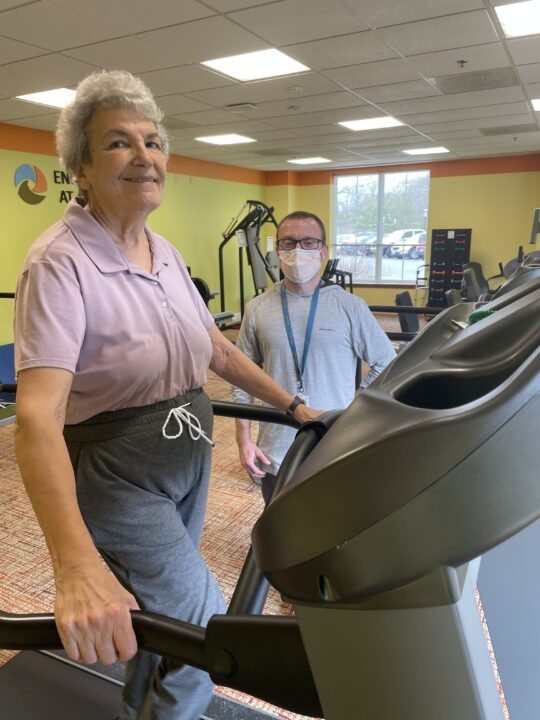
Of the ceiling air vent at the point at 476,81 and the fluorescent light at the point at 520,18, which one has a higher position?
the ceiling air vent at the point at 476,81

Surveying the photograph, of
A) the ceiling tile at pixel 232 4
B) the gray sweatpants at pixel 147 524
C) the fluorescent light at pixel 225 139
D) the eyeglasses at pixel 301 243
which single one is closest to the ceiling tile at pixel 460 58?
the ceiling tile at pixel 232 4

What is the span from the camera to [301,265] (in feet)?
7.64

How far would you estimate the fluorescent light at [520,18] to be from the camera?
3.46 metres

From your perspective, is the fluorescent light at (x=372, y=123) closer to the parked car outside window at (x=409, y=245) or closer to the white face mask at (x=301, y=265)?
the parked car outside window at (x=409, y=245)

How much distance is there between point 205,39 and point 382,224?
331 inches

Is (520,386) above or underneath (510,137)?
underneath

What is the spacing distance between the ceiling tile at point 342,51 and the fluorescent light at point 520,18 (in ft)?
2.66

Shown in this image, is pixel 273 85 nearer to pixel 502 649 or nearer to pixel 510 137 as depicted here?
pixel 510 137

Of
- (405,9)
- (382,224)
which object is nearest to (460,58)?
(405,9)

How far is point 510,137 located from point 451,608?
9.25 m

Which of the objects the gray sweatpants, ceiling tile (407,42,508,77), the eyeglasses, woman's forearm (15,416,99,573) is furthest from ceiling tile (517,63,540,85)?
woman's forearm (15,416,99,573)

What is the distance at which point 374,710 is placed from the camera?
0.44 meters

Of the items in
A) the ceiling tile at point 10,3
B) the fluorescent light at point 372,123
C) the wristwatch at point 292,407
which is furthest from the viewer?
the fluorescent light at point 372,123

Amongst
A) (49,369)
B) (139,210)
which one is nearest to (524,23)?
(139,210)
